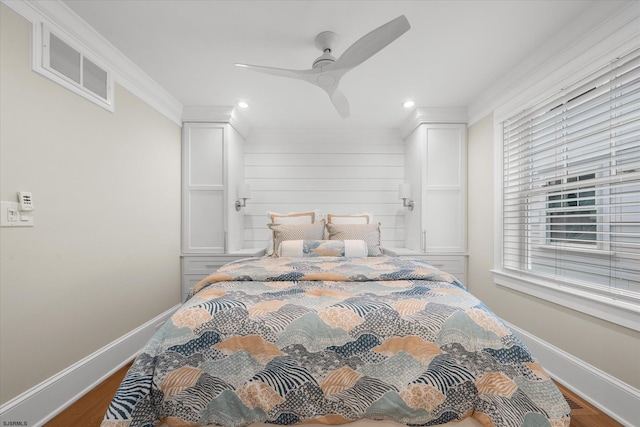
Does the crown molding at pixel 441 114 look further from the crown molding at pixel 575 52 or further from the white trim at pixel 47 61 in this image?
the white trim at pixel 47 61

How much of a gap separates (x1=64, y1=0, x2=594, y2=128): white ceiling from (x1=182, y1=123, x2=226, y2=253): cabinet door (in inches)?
17.0

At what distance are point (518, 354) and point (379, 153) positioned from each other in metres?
3.03

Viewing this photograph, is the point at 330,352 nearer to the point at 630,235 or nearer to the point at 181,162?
the point at 630,235

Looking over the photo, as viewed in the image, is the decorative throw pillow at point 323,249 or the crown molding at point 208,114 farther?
the crown molding at point 208,114

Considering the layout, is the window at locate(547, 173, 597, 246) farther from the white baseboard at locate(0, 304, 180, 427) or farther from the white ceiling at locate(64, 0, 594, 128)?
the white baseboard at locate(0, 304, 180, 427)

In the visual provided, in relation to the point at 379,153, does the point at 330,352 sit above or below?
below

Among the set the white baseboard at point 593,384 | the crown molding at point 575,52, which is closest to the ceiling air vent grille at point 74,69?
the crown molding at point 575,52

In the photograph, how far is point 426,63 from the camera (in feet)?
7.44

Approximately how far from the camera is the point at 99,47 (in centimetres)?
196

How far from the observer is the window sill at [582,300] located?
1.51m

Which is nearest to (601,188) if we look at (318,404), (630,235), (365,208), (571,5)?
(630,235)

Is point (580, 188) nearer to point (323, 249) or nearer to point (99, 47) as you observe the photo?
point (323, 249)

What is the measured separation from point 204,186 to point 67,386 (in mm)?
2060

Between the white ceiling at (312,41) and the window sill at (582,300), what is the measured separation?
A: 5.92 feet
